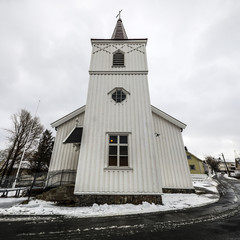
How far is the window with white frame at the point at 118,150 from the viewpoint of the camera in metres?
6.30

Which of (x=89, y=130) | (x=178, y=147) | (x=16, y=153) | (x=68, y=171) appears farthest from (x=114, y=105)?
(x=16, y=153)

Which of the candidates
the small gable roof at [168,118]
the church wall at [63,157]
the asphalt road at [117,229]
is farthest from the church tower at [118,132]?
the small gable roof at [168,118]

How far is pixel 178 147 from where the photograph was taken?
1003cm

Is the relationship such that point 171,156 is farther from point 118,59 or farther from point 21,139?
point 21,139

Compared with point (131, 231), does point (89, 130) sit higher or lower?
higher

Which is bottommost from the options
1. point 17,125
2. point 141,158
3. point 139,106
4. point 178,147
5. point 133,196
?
point 133,196


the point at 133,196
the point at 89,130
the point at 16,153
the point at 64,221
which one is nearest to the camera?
the point at 64,221

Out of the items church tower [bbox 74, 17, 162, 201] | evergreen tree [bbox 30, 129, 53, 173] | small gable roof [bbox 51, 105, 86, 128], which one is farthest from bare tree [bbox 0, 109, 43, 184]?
church tower [bbox 74, 17, 162, 201]

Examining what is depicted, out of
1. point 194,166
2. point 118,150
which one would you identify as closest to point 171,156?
point 118,150

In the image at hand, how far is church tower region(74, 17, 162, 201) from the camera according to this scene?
5.82 metres

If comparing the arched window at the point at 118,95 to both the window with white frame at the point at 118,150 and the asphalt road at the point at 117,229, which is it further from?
the asphalt road at the point at 117,229

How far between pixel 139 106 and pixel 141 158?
10.5 feet

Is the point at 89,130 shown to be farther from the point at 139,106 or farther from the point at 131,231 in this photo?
the point at 131,231

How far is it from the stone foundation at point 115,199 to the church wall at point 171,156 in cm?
412
